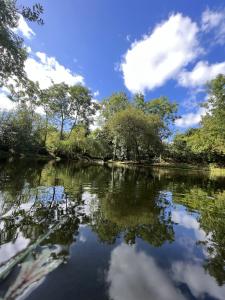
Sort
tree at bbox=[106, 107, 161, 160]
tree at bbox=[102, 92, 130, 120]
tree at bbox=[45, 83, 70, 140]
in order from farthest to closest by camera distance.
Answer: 1. tree at bbox=[102, 92, 130, 120]
2. tree at bbox=[45, 83, 70, 140]
3. tree at bbox=[106, 107, 161, 160]

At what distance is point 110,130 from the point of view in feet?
128

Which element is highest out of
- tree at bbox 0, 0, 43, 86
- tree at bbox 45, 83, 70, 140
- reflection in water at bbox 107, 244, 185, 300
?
tree at bbox 45, 83, 70, 140

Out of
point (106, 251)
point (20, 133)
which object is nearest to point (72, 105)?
point (20, 133)

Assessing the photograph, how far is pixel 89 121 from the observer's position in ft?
154

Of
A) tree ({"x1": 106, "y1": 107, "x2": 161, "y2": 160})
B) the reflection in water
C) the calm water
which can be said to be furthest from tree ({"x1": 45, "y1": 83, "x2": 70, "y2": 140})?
the reflection in water

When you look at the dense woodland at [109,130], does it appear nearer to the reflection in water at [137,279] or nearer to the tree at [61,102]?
the tree at [61,102]

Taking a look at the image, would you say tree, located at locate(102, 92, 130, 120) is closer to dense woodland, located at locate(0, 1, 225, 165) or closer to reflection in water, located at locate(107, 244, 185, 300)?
dense woodland, located at locate(0, 1, 225, 165)

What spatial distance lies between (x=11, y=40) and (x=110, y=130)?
30650 millimetres

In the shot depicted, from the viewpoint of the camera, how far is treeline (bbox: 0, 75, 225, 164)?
32469 millimetres

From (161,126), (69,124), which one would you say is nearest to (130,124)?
(161,126)

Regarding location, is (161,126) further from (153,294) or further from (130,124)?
(153,294)

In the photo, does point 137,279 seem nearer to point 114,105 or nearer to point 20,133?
point 20,133

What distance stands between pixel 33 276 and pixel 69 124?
1736 inches

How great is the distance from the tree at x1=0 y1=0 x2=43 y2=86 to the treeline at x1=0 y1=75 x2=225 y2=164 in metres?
22.1
